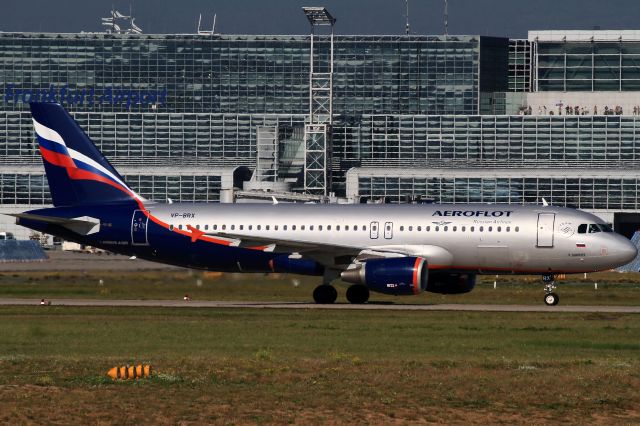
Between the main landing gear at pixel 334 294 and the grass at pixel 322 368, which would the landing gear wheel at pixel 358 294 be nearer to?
the main landing gear at pixel 334 294

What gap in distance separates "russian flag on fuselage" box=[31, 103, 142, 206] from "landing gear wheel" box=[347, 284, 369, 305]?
463 inches

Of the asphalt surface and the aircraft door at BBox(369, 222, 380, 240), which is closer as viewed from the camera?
the aircraft door at BBox(369, 222, 380, 240)

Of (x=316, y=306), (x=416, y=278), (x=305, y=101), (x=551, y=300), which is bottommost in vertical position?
(x=316, y=306)

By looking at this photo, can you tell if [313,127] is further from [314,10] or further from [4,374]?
[4,374]

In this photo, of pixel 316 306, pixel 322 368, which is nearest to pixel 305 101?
pixel 316 306

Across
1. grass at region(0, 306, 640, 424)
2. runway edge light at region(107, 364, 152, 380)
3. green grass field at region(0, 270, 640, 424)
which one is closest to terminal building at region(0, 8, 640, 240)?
green grass field at region(0, 270, 640, 424)

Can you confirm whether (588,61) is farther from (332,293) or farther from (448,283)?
(332,293)

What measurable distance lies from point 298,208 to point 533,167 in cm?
10655

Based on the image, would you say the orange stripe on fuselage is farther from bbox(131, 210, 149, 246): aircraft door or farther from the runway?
bbox(131, 210, 149, 246): aircraft door

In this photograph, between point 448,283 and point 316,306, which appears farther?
point 448,283

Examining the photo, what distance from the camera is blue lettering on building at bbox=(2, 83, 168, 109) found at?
184250mm

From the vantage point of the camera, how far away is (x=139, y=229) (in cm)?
6372

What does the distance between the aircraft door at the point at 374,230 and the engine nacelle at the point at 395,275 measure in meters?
2.64

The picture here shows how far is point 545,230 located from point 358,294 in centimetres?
900
